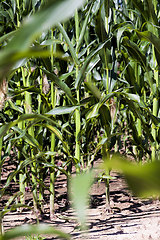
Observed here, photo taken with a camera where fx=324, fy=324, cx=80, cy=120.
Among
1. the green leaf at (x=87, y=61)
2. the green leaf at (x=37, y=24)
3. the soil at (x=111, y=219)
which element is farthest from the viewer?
the soil at (x=111, y=219)

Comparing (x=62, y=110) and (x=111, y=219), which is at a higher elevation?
(x=62, y=110)

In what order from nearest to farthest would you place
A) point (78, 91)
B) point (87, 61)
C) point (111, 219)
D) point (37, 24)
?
1. point (37, 24)
2. point (87, 61)
3. point (78, 91)
4. point (111, 219)

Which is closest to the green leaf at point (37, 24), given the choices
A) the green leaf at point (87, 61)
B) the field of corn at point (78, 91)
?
the field of corn at point (78, 91)

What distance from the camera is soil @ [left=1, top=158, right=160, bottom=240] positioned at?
1.73 metres

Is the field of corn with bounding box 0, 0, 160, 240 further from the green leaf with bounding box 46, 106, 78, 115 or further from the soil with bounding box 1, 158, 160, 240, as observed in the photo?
the soil with bounding box 1, 158, 160, 240

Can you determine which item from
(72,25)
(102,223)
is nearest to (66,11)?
(102,223)

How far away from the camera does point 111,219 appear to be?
201cm

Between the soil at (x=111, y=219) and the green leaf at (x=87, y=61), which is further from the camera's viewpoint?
the soil at (x=111, y=219)

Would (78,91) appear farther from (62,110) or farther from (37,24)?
(37,24)

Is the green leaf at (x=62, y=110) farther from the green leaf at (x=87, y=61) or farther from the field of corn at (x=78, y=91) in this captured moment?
the green leaf at (x=87, y=61)

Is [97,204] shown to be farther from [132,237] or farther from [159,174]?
[159,174]

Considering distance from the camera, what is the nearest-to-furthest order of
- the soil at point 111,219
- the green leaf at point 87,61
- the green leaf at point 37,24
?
the green leaf at point 37,24 < the green leaf at point 87,61 < the soil at point 111,219

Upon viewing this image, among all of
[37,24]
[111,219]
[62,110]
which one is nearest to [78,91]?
[62,110]

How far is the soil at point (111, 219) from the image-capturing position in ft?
5.69
